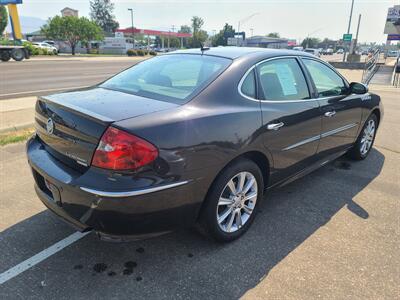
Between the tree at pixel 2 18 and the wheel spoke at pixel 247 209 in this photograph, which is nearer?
the wheel spoke at pixel 247 209

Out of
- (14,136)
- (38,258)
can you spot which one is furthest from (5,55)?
(38,258)

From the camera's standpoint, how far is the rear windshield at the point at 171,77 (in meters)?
2.88

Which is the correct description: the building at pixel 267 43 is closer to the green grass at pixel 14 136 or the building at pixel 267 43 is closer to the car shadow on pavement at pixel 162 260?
the green grass at pixel 14 136

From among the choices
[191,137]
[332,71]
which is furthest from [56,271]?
[332,71]

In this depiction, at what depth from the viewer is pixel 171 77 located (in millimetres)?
3221

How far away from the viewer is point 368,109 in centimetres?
483

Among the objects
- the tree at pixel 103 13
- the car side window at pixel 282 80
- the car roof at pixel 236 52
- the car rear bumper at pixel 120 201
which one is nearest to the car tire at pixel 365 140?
the car side window at pixel 282 80

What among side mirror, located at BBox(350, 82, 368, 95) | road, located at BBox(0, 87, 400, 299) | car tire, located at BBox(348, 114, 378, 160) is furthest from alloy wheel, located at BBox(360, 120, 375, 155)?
road, located at BBox(0, 87, 400, 299)

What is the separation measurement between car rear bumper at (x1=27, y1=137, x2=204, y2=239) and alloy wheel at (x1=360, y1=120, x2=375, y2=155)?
3.46m

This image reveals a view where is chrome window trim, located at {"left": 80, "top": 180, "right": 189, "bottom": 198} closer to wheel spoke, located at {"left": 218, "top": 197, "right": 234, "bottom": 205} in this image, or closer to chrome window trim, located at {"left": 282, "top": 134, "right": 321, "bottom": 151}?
wheel spoke, located at {"left": 218, "top": 197, "right": 234, "bottom": 205}

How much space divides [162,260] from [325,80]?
2.80 m

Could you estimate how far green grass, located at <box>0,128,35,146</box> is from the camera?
5.52 metres

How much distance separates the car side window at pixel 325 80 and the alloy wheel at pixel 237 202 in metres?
1.48

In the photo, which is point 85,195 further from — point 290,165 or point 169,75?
point 290,165
